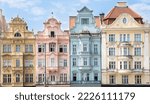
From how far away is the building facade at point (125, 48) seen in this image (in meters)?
4.82

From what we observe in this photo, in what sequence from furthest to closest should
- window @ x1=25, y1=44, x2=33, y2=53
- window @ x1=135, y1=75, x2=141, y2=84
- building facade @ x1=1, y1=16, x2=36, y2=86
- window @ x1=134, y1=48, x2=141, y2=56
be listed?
1. window @ x1=25, y1=44, x2=33, y2=53
2. building facade @ x1=1, y1=16, x2=36, y2=86
3. window @ x1=134, y1=48, x2=141, y2=56
4. window @ x1=135, y1=75, x2=141, y2=84

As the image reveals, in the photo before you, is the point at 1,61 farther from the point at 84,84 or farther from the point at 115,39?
the point at 115,39

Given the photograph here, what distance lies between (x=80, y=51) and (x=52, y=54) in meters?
0.32

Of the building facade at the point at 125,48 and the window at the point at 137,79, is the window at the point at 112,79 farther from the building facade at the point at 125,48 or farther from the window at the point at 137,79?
the window at the point at 137,79

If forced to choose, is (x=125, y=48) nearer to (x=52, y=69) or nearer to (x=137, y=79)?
(x=137, y=79)

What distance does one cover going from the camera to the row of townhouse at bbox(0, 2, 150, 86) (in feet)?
16.0

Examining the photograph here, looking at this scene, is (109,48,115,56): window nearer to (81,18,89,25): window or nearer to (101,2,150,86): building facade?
(101,2,150,86): building facade

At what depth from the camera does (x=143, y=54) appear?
16.1ft

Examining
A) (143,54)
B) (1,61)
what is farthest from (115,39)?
(1,61)

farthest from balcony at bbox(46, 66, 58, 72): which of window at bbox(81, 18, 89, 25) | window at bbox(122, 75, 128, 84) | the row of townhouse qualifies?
window at bbox(122, 75, 128, 84)

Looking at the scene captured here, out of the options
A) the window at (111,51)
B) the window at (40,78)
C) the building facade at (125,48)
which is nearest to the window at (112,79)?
the building facade at (125,48)

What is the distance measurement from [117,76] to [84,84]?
35 cm

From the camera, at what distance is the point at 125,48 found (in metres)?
4.81

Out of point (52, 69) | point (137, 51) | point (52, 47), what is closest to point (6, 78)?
point (52, 69)
